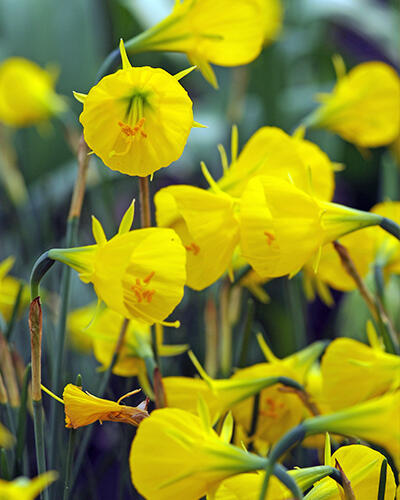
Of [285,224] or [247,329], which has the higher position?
[285,224]

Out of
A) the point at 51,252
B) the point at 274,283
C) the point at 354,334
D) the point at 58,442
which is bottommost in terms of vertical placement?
the point at 274,283

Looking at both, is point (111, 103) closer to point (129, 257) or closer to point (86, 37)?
point (129, 257)

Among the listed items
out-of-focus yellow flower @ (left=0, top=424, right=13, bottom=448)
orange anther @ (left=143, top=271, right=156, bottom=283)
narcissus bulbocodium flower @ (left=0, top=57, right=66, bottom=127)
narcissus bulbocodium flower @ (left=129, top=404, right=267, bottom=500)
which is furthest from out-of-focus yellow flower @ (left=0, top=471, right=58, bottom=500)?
narcissus bulbocodium flower @ (left=0, top=57, right=66, bottom=127)

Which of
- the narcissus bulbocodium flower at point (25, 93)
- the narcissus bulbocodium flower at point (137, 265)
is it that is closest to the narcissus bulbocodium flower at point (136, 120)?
the narcissus bulbocodium flower at point (137, 265)

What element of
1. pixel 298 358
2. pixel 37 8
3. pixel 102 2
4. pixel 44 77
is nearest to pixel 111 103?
pixel 298 358

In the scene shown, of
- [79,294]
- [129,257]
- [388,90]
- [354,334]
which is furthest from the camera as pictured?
[79,294]

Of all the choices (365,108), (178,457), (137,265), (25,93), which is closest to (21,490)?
(178,457)

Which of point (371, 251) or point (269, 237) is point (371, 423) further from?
point (371, 251)
